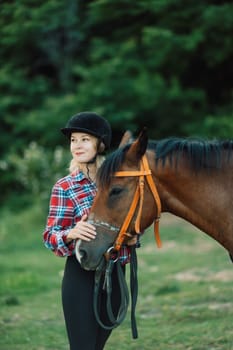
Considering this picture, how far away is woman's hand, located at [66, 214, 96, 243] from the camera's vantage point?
3148 mm

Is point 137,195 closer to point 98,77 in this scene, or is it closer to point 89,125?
point 89,125

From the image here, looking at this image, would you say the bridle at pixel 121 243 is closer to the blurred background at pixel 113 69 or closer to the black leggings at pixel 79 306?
the black leggings at pixel 79 306

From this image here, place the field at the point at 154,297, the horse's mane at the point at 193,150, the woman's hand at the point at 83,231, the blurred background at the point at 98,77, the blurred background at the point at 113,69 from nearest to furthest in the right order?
the woman's hand at the point at 83,231
the horse's mane at the point at 193,150
the field at the point at 154,297
the blurred background at the point at 98,77
the blurred background at the point at 113,69

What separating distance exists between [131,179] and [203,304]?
152 inches

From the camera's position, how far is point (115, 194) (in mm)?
3273

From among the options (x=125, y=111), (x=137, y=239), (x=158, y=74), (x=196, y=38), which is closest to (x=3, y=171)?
(x=125, y=111)

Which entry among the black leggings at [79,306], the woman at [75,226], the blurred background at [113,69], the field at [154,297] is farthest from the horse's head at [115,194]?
the blurred background at [113,69]

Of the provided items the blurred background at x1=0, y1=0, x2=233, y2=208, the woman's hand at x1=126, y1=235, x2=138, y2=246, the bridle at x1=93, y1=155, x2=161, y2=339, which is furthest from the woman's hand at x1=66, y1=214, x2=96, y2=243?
the blurred background at x1=0, y1=0, x2=233, y2=208

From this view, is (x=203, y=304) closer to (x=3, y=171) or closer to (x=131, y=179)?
(x=131, y=179)

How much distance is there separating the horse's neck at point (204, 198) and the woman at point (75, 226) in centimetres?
38

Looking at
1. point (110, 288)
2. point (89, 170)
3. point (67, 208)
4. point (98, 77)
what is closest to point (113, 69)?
point (98, 77)

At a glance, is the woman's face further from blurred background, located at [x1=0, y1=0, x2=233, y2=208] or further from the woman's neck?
blurred background, located at [x1=0, y1=0, x2=233, y2=208]

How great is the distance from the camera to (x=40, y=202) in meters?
14.8

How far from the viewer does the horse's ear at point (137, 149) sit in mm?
3221
